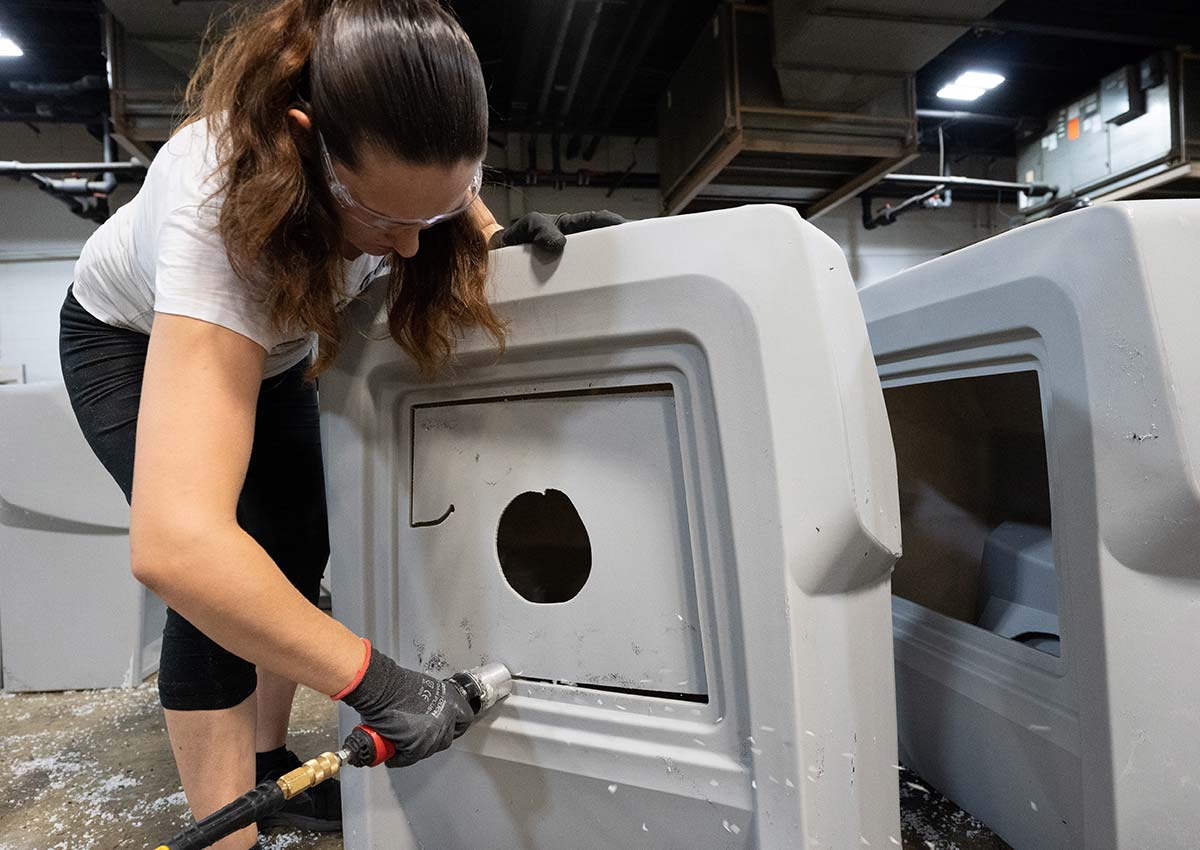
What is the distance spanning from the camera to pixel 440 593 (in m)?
0.75

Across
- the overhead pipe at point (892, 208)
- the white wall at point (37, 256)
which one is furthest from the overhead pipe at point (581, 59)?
the white wall at point (37, 256)

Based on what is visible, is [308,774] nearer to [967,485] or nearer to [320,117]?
[320,117]

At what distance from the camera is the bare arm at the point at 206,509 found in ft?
1.71

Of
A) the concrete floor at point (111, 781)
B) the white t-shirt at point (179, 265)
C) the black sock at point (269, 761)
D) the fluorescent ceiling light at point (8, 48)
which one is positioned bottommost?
the concrete floor at point (111, 781)

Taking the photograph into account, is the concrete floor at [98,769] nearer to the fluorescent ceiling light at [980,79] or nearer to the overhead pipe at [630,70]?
the overhead pipe at [630,70]

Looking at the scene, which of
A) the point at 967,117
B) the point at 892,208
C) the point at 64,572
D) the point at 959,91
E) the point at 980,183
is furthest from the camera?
the point at 892,208

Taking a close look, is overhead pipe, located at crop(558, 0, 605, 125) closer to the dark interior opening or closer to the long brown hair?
the dark interior opening

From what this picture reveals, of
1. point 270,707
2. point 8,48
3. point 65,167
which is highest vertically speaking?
point 8,48

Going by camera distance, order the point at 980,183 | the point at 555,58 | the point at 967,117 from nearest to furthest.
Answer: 1. the point at 555,58
2. the point at 967,117
3. the point at 980,183

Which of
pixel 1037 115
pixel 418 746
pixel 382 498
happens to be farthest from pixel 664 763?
pixel 1037 115

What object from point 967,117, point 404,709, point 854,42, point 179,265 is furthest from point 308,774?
point 967,117

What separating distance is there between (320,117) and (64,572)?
1.52m

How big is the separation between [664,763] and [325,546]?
0.56 m

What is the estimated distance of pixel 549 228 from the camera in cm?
63
